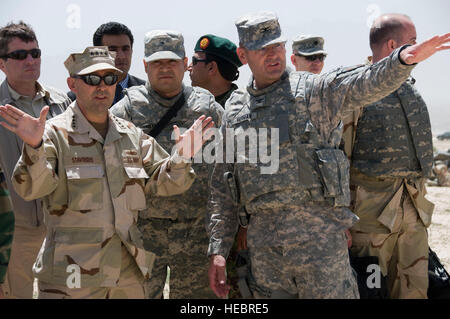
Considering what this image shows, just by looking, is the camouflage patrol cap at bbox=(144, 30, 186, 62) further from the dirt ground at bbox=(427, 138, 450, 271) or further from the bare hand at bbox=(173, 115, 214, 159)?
the dirt ground at bbox=(427, 138, 450, 271)

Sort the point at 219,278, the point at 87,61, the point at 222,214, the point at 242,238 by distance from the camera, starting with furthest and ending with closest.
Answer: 1. the point at 242,238
2. the point at 222,214
3. the point at 219,278
4. the point at 87,61

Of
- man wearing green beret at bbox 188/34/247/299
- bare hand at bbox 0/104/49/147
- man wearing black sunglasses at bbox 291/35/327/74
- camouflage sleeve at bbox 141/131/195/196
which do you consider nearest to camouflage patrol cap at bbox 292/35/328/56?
man wearing black sunglasses at bbox 291/35/327/74

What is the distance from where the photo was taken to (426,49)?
125 inches

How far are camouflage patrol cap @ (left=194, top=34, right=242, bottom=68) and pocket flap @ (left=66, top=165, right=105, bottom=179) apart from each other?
2361 mm

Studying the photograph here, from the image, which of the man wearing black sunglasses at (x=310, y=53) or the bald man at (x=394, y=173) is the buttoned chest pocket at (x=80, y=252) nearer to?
the bald man at (x=394, y=173)

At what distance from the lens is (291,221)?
368cm

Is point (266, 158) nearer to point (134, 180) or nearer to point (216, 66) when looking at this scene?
point (134, 180)

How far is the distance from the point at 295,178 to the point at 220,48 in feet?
7.58

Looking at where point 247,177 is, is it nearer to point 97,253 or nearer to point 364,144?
point 97,253

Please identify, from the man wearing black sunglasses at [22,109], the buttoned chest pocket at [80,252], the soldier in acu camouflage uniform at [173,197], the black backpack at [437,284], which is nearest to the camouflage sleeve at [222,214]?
the soldier in acu camouflage uniform at [173,197]

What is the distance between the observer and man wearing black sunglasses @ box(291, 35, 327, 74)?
673 cm

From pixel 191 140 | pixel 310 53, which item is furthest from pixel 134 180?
pixel 310 53

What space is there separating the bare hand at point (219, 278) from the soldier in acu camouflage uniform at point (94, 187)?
0.46 metres

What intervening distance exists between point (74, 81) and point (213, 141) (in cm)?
128
